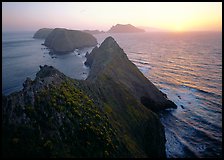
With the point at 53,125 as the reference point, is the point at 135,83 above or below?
above

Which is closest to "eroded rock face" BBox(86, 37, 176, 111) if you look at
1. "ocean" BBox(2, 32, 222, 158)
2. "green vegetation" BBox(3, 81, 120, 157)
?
"ocean" BBox(2, 32, 222, 158)

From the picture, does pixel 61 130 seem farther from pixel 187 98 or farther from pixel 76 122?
pixel 187 98

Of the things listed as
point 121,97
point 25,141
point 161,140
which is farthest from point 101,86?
point 25,141

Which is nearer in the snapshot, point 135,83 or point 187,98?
point 135,83

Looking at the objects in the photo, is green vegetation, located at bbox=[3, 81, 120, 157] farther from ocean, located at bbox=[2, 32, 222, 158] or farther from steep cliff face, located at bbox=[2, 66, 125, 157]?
ocean, located at bbox=[2, 32, 222, 158]

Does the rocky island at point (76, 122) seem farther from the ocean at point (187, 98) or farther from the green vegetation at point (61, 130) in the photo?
the ocean at point (187, 98)

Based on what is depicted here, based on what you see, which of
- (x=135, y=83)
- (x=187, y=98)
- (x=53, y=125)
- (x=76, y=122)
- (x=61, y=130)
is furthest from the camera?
(x=187, y=98)

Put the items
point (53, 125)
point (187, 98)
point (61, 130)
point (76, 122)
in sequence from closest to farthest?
point (53, 125), point (61, 130), point (76, 122), point (187, 98)

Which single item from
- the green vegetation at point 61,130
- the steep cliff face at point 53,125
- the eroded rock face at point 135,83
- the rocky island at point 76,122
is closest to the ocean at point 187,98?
the eroded rock face at point 135,83

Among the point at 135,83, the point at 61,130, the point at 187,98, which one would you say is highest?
the point at 135,83

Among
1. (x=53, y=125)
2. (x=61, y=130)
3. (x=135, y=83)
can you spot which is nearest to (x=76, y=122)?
(x=61, y=130)
